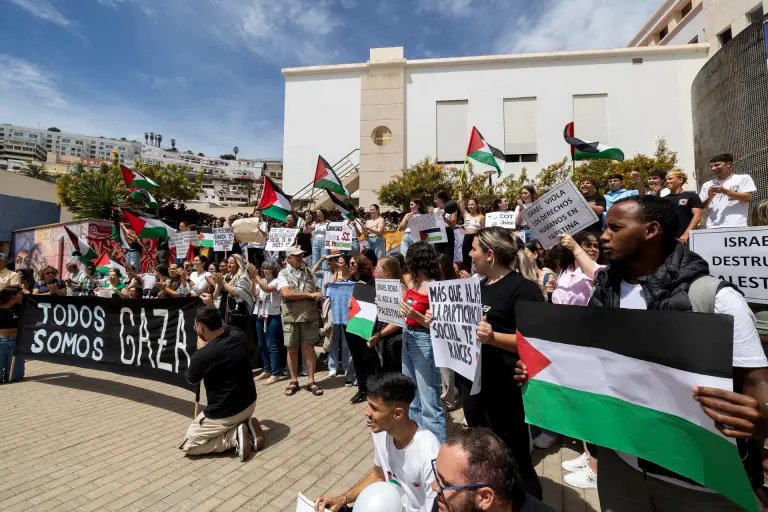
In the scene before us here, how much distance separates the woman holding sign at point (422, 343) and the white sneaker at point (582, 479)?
1.11 meters

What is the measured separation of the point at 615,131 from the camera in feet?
Answer: 80.0

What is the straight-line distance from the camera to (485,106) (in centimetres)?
2612

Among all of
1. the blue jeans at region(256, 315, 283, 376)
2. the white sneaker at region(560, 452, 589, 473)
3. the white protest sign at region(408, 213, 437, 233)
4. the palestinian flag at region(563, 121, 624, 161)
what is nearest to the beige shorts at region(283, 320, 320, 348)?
the blue jeans at region(256, 315, 283, 376)

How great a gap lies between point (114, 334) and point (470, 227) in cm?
646

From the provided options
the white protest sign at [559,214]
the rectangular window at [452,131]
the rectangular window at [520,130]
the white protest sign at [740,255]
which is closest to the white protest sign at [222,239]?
the white protest sign at [559,214]

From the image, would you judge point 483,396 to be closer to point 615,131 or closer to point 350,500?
point 350,500

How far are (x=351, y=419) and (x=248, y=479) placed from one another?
1.70 metres

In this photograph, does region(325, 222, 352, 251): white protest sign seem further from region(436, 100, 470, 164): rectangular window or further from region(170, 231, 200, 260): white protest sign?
region(436, 100, 470, 164): rectangular window

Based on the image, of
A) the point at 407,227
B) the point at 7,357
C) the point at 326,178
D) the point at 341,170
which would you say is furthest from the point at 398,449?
the point at 341,170

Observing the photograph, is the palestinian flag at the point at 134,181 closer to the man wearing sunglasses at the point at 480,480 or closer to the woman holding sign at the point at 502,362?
the woman holding sign at the point at 502,362

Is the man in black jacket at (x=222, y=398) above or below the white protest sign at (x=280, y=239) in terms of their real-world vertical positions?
below

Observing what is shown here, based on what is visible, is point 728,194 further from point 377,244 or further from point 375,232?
point 377,244

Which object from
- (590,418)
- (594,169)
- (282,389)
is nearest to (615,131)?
(594,169)

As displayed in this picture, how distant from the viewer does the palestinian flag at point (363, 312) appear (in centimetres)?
486
